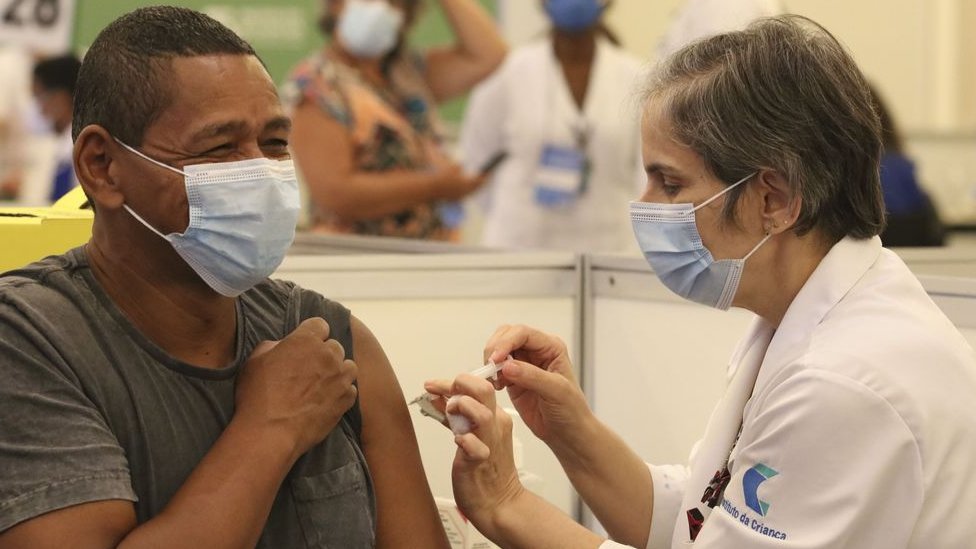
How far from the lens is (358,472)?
1.48 m

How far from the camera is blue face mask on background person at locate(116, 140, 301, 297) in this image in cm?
136

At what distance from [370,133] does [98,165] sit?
1959 millimetres

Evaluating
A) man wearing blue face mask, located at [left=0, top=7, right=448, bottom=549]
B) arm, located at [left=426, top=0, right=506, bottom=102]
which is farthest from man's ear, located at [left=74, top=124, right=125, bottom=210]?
arm, located at [left=426, top=0, right=506, bottom=102]

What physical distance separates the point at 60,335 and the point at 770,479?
0.74 m

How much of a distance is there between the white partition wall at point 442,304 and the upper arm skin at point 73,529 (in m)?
0.91

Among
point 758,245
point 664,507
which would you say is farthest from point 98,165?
point 664,507

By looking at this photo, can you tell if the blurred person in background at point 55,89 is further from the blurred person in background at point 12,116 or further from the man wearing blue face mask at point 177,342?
the man wearing blue face mask at point 177,342

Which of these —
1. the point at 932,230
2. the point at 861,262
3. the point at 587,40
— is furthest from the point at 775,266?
the point at 587,40

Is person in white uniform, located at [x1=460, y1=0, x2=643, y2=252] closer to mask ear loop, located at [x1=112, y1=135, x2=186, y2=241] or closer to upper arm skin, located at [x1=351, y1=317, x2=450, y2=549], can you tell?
upper arm skin, located at [x1=351, y1=317, x2=450, y2=549]

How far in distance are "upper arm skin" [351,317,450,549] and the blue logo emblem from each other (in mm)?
375

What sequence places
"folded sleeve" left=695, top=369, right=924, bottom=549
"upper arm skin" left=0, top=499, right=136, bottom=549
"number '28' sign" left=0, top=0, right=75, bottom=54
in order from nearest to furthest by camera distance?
"upper arm skin" left=0, top=499, right=136, bottom=549 < "folded sleeve" left=695, top=369, right=924, bottom=549 < "number '28' sign" left=0, top=0, right=75, bottom=54

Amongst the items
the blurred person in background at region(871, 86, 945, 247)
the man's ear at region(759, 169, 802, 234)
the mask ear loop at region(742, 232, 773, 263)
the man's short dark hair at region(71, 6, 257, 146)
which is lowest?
the blurred person in background at region(871, 86, 945, 247)

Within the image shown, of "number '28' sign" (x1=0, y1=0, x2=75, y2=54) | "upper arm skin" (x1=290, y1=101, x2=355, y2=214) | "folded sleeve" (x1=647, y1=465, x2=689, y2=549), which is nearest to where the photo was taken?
"folded sleeve" (x1=647, y1=465, x2=689, y2=549)

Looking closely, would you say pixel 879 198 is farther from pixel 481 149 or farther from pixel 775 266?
pixel 481 149
